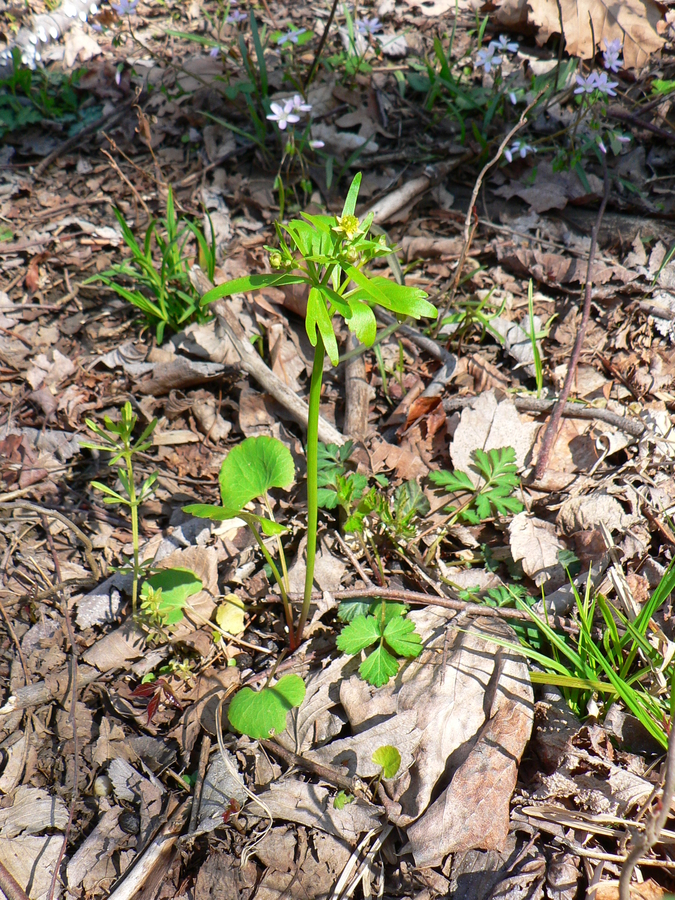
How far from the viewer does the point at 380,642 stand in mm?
1782

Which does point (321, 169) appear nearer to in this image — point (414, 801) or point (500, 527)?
point (500, 527)

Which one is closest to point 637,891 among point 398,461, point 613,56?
point 398,461

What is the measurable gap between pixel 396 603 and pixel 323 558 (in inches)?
13.2

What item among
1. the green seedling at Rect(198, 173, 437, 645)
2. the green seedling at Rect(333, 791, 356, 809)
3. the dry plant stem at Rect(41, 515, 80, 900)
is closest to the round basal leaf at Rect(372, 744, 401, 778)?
the green seedling at Rect(333, 791, 356, 809)

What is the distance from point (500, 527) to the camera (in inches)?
85.1

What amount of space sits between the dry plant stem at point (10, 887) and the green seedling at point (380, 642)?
40.0 inches

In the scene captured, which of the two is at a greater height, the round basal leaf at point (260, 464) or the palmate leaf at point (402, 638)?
the round basal leaf at point (260, 464)

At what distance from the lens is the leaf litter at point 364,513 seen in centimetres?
158

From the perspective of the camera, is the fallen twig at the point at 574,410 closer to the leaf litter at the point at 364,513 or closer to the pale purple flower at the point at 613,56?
the leaf litter at the point at 364,513

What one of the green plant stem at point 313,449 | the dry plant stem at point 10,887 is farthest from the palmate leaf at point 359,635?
the dry plant stem at point 10,887

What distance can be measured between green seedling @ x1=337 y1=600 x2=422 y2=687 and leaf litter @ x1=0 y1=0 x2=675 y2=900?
0.04 feet

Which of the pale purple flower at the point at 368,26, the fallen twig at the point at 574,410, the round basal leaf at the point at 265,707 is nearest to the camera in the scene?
the round basal leaf at the point at 265,707

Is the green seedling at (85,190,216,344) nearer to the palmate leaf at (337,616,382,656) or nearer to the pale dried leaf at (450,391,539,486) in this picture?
the pale dried leaf at (450,391,539,486)

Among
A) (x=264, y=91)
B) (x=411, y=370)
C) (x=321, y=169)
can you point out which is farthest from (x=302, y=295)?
(x=264, y=91)
